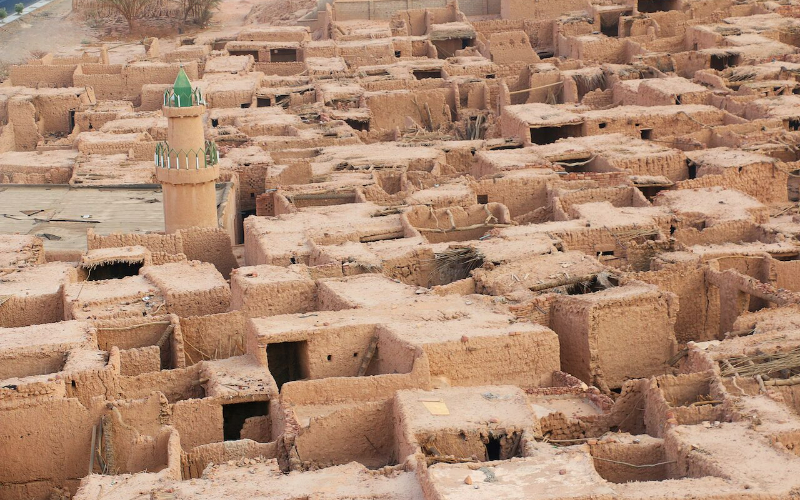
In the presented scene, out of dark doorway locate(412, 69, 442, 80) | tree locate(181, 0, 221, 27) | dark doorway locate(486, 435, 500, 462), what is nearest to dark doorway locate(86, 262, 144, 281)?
dark doorway locate(486, 435, 500, 462)

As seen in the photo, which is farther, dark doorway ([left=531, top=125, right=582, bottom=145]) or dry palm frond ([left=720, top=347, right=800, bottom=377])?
dark doorway ([left=531, top=125, right=582, bottom=145])

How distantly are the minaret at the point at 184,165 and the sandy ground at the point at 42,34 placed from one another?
3217 cm

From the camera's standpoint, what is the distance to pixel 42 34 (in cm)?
6862

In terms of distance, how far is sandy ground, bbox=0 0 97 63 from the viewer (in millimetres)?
64812

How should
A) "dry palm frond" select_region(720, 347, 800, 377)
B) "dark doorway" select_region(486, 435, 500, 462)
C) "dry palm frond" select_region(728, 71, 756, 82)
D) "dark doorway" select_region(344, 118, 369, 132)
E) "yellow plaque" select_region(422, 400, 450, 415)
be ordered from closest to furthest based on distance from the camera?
"dark doorway" select_region(486, 435, 500, 462)
"yellow plaque" select_region(422, 400, 450, 415)
"dry palm frond" select_region(720, 347, 800, 377)
"dark doorway" select_region(344, 118, 369, 132)
"dry palm frond" select_region(728, 71, 756, 82)

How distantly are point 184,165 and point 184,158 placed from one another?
0.14 m

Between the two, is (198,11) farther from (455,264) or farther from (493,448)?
(493,448)

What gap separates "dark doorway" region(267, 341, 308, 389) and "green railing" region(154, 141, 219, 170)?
298 inches

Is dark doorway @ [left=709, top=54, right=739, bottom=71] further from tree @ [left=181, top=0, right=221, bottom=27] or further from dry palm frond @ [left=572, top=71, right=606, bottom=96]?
tree @ [left=181, top=0, right=221, bottom=27]

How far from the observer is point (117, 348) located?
22188 millimetres

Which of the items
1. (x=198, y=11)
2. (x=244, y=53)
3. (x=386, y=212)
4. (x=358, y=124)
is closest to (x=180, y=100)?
(x=386, y=212)

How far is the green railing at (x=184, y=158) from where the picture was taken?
2927cm

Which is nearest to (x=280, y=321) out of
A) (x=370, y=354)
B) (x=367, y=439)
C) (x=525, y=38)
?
(x=370, y=354)

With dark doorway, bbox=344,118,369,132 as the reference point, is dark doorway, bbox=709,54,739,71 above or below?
above
